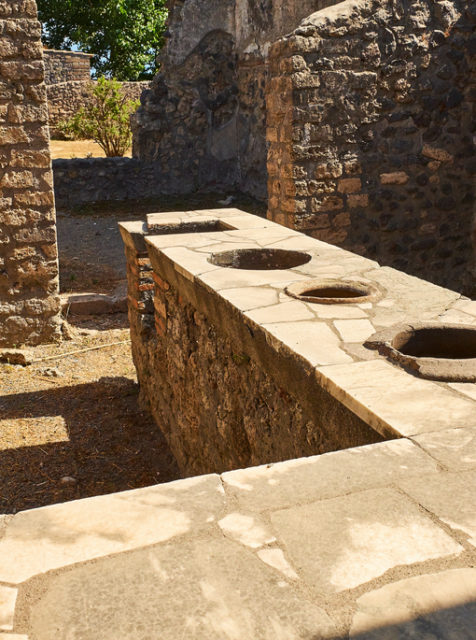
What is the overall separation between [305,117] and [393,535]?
15.0ft

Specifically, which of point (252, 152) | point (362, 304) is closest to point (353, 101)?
point (362, 304)

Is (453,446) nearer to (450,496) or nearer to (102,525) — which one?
(450,496)

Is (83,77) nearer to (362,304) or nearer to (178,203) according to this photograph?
(178,203)

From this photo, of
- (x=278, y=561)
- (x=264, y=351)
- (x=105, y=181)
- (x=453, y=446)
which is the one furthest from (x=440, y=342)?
(x=105, y=181)

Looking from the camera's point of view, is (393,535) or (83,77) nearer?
(393,535)

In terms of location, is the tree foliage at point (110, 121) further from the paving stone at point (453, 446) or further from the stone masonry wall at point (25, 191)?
the paving stone at point (453, 446)

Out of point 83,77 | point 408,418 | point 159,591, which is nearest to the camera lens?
point 159,591

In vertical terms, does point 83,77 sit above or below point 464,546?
above

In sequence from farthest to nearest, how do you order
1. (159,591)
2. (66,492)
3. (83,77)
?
(83,77) < (66,492) < (159,591)

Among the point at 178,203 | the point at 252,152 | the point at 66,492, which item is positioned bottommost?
the point at 66,492

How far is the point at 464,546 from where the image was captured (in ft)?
4.35

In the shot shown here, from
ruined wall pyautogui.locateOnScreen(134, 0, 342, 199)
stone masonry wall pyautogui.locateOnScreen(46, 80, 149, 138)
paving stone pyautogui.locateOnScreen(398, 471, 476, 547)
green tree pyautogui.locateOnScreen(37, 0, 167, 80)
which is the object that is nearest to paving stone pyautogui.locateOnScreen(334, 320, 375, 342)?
paving stone pyautogui.locateOnScreen(398, 471, 476, 547)

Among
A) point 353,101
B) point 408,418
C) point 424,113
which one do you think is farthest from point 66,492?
point 424,113

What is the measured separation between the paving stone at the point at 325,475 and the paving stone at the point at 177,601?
20 cm
